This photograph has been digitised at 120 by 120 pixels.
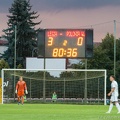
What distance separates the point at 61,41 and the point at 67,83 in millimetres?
7838

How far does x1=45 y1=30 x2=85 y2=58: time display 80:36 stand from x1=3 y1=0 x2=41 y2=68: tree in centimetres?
4942

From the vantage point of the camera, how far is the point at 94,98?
141 feet

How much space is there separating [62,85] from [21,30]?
45.2 m

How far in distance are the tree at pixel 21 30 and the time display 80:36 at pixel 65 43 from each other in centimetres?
4942

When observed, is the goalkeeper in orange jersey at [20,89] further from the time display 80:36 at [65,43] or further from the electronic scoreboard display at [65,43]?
the time display 80:36 at [65,43]

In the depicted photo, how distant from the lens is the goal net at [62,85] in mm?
42250

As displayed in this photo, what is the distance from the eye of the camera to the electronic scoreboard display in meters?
36.2
